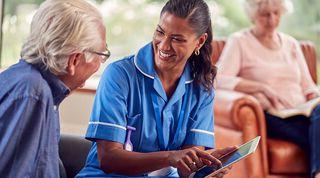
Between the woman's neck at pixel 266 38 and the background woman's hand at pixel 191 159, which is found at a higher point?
the woman's neck at pixel 266 38

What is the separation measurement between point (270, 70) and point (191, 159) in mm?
2033

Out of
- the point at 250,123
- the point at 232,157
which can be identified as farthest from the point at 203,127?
the point at 250,123

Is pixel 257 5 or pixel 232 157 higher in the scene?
pixel 257 5

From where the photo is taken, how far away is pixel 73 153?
240 cm

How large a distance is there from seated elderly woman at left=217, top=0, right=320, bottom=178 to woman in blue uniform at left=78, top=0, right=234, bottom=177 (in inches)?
59.6

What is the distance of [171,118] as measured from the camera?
2.15 m

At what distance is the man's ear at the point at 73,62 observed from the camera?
5.88 ft

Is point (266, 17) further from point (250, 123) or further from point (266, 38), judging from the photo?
point (250, 123)

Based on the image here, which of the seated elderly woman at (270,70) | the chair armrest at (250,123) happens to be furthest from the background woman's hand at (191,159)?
the seated elderly woman at (270,70)

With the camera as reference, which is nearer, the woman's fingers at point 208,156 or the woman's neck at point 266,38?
the woman's fingers at point 208,156

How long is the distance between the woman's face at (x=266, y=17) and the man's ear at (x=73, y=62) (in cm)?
225

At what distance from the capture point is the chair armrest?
347cm

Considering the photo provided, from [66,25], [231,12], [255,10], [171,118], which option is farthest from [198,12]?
[231,12]

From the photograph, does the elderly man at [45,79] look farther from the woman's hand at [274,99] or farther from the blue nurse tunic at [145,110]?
the woman's hand at [274,99]
